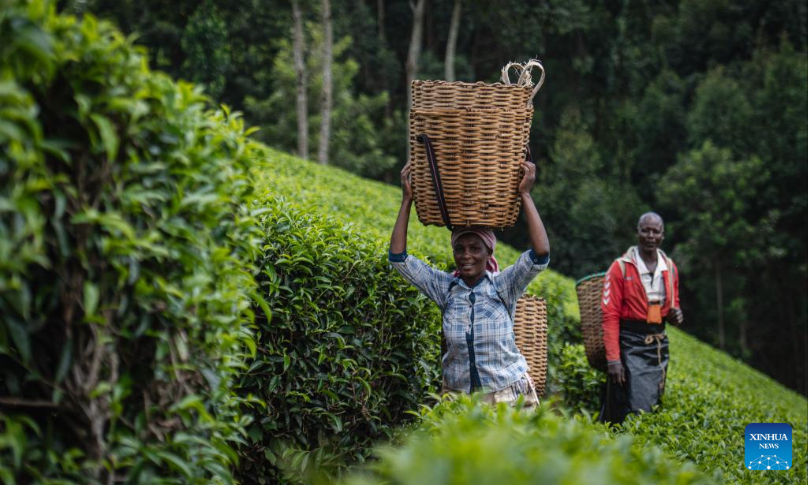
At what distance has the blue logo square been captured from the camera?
5188 mm

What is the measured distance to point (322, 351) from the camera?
14.0ft

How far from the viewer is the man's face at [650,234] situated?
603 centimetres

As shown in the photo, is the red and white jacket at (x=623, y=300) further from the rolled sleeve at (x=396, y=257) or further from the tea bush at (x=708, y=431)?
the rolled sleeve at (x=396, y=257)

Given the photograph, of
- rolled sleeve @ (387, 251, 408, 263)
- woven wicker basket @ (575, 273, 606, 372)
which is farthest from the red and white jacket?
rolled sleeve @ (387, 251, 408, 263)

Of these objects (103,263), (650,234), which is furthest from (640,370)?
(103,263)

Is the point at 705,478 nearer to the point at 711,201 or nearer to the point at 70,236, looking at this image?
the point at 70,236

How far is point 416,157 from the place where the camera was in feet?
14.5

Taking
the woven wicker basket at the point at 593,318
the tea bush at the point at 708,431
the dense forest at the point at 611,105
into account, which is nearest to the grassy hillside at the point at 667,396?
the tea bush at the point at 708,431

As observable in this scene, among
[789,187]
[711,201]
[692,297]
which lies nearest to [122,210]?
[711,201]

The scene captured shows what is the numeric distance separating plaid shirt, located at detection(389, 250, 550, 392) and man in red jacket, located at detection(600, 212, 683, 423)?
1746 millimetres

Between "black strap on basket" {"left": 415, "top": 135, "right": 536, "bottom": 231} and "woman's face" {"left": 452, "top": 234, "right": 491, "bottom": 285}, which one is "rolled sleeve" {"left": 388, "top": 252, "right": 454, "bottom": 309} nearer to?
"woman's face" {"left": 452, "top": 234, "right": 491, "bottom": 285}

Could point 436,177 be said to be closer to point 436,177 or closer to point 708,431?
point 436,177

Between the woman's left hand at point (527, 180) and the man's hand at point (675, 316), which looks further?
the man's hand at point (675, 316)

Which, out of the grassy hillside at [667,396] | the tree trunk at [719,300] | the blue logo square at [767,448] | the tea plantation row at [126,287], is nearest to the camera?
the tea plantation row at [126,287]
